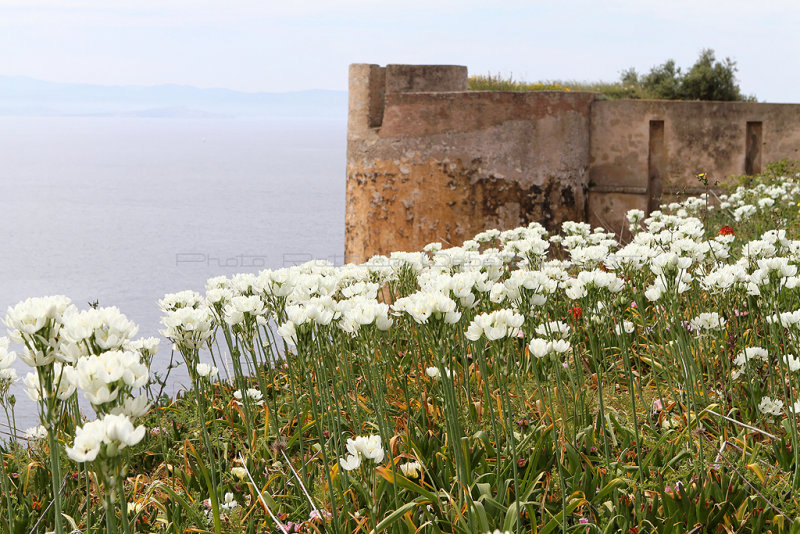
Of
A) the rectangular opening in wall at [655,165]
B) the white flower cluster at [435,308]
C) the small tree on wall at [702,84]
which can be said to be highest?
the small tree on wall at [702,84]

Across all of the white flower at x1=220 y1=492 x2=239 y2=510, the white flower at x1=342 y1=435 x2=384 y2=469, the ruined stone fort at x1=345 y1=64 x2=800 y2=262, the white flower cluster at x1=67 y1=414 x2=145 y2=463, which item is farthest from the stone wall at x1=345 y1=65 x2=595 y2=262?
the white flower cluster at x1=67 y1=414 x2=145 y2=463

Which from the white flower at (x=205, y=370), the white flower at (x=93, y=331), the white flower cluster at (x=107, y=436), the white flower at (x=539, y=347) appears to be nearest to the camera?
the white flower cluster at (x=107, y=436)

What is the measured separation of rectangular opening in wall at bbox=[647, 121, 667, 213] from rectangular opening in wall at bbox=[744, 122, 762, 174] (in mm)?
1091

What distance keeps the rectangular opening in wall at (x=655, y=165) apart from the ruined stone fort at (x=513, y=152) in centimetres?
1

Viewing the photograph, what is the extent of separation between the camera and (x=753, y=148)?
11359 millimetres

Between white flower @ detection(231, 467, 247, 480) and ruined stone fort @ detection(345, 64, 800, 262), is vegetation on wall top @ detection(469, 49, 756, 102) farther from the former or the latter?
white flower @ detection(231, 467, 247, 480)

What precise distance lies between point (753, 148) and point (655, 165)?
1320mm

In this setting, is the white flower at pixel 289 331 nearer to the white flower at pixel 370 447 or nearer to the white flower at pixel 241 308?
the white flower at pixel 241 308

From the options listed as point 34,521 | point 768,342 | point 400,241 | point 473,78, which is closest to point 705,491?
point 768,342

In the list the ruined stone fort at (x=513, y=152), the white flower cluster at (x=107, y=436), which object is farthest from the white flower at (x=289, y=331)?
the ruined stone fort at (x=513, y=152)

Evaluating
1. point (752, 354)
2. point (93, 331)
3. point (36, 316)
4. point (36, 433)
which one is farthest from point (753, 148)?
point (36, 316)

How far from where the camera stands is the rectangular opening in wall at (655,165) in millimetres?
11562

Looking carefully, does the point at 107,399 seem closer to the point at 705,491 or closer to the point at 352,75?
the point at 705,491

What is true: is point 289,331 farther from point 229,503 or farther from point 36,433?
point 36,433
